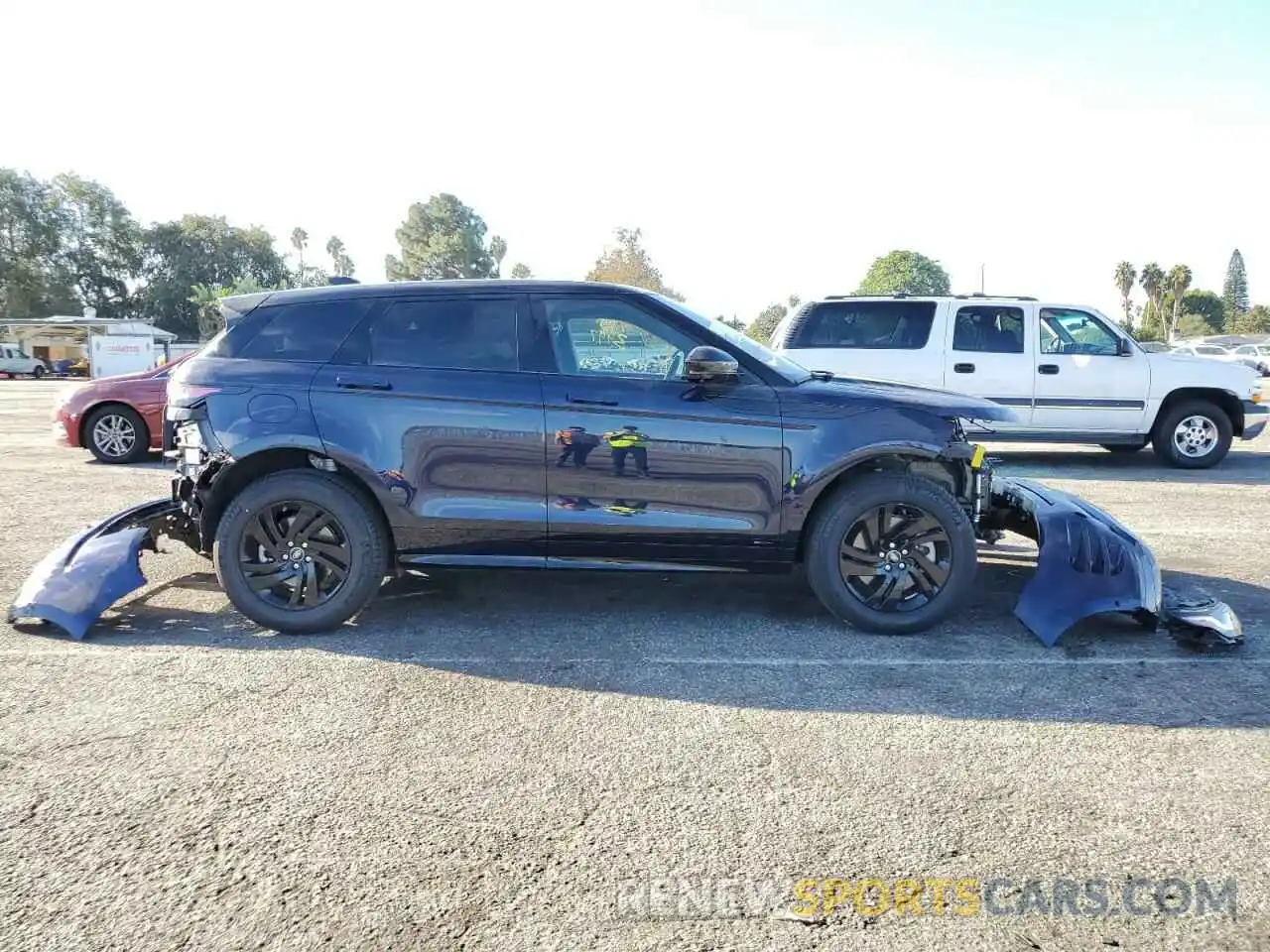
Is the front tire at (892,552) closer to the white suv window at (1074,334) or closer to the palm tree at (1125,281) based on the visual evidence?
the white suv window at (1074,334)

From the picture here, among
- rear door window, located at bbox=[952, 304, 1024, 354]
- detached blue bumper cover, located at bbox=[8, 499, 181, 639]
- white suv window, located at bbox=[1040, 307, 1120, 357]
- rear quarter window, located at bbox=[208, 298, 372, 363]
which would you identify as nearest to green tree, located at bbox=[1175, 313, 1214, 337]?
white suv window, located at bbox=[1040, 307, 1120, 357]

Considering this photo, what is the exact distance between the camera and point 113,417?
11.1 m

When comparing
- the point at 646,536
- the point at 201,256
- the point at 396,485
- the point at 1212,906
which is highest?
the point at 201,256

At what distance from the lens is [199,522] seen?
480 cm

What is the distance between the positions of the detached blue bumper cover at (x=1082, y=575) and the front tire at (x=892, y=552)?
0.42 meters

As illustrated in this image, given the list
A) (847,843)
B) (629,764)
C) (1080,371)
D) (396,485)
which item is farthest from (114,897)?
(1080,371)

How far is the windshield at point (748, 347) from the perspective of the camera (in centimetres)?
475

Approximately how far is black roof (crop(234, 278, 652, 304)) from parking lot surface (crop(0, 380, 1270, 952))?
1713 millimetres

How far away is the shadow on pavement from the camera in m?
3.79

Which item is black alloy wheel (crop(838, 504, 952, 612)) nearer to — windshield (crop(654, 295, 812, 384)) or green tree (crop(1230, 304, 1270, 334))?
windshield (crop(654, 295, 812, 384))

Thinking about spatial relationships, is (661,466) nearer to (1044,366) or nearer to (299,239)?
(1044,366)

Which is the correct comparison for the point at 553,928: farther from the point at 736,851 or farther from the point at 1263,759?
the point at 1263,759

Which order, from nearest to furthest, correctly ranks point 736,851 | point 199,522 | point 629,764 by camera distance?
point 736,851 < point 629,764 < point 199,522

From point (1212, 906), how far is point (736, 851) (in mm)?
1242
